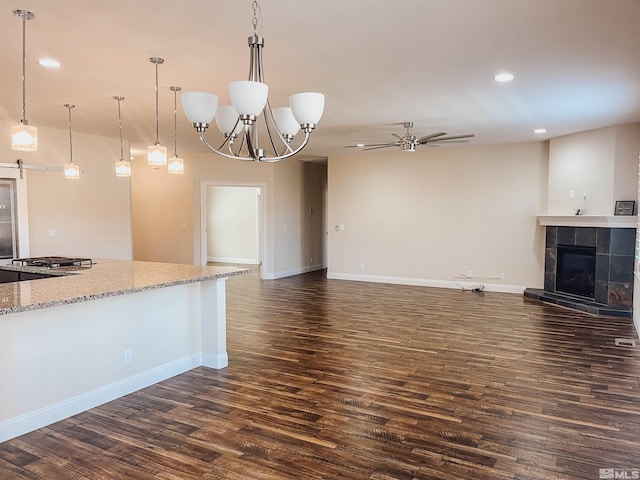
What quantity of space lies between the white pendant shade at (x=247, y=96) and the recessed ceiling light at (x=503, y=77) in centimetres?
247

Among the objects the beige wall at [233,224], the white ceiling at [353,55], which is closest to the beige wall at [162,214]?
the beige wall at [233,224]

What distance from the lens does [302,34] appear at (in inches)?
119

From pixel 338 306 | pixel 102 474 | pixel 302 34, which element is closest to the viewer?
pixel 102 474

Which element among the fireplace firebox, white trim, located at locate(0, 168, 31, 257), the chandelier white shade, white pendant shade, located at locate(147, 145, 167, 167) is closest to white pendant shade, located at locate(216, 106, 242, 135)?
the chandelier white shade

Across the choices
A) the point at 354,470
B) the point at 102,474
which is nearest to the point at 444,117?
the point at 354,470

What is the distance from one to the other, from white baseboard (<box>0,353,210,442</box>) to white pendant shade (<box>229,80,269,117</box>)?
2.29m

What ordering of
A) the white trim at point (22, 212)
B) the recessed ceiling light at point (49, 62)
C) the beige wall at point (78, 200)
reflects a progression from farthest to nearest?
the beige wall at point (78, 200)
the white trim at point (22, 212)
the recessed ceiling light at point (49, 62)

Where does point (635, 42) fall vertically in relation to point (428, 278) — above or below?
above

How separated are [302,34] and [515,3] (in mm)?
1309

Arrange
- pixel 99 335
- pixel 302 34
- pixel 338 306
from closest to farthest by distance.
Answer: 1. pixel 302 34
2. pixel 99 335
3. pixel 338 306

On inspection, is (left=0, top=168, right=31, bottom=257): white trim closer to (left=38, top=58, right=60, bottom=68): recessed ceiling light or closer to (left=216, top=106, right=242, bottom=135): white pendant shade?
(left=38, top=58, right=60, bottom=68): recessed ceiling light

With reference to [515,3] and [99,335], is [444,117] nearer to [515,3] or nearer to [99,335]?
[515,3]

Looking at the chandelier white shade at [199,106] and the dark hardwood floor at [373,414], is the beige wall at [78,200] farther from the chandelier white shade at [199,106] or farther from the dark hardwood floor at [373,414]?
the chandelier white shade at [199,106]

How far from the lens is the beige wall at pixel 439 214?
7.70m
